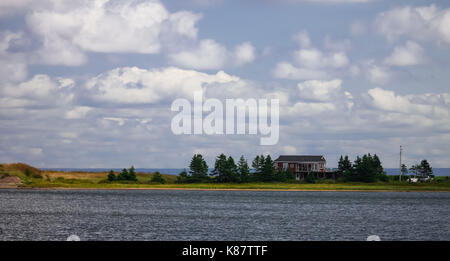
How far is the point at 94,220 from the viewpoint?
71875 millimetres

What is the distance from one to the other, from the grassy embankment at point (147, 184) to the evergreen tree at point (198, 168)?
3.53 m

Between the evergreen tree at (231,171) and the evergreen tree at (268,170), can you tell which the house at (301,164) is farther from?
the evergreen tree at (231,171)

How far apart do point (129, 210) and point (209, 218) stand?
1841 cm

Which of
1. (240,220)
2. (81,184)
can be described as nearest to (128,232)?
(240,220)

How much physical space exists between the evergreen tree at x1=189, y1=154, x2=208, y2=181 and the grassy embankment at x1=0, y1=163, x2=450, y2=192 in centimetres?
353

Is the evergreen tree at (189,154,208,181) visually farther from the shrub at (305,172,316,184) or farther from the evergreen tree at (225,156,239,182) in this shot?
the shrub at (305,172,316,184)

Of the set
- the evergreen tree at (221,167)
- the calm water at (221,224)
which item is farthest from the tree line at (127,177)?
the calm water at (221,224)

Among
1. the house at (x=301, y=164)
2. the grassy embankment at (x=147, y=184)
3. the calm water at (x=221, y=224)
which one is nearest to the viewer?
the calm water at (x=221, y=224)

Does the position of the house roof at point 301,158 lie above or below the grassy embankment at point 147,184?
above

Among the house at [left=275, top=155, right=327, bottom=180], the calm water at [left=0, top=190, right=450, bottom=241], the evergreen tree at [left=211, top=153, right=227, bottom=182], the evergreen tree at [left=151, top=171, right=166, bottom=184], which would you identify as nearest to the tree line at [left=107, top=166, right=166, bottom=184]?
the evergreen tree at [left=151, top=171, right=166, bottom=184]

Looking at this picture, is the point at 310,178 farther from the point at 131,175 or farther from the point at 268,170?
the point at 131,175

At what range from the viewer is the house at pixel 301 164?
17623 centimetres

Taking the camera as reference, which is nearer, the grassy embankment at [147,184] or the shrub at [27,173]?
the grassy embankment at [147,184]

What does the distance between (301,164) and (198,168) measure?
36248 mm
